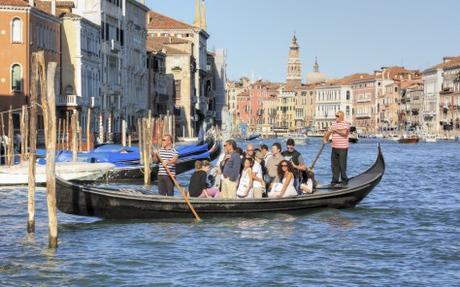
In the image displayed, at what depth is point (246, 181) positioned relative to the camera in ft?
53.4

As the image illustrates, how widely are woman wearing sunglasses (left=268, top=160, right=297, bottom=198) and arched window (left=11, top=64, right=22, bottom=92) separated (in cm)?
2194

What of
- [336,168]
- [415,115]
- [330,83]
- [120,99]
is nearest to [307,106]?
[330,83]

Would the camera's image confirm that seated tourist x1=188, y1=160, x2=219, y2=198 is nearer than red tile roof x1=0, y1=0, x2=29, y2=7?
Yes

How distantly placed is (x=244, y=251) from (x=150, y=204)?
7.95 feet

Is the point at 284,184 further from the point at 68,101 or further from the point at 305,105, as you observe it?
the point at 305,105

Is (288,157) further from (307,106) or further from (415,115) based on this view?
(307,106)

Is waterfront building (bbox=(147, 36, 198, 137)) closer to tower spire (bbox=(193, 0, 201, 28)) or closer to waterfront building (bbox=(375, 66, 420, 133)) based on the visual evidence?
tower spire (bbox=(193, 0, 201, 28))

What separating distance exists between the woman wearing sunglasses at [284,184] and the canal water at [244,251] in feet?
1.11

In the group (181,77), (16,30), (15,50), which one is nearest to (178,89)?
(181,77)

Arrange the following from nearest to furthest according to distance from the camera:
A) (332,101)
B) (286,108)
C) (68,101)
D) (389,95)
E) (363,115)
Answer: (68,101)
(389,95)
(363,115)
(332,101)
(286,108)

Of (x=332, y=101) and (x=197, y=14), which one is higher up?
(x=197, y=14)

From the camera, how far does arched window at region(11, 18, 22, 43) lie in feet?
123

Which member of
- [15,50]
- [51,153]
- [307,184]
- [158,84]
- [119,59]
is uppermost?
[119,59]

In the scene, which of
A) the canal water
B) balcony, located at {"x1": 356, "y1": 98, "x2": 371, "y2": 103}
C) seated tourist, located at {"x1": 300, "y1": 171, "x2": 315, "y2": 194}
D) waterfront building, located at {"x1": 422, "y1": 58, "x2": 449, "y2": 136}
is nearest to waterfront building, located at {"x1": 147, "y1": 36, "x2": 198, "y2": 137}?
waterfront building, located at {"x1": 422, "y1": 58, "x2": 449, "y2": 136}
